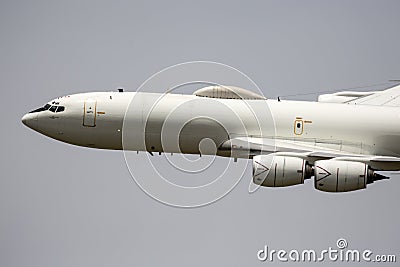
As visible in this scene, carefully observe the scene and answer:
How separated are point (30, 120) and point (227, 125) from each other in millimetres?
14243

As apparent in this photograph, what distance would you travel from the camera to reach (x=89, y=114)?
71.1 metres

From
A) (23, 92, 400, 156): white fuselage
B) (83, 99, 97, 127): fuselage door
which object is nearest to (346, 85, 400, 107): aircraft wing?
(23, 92, 400, 156): white fuselage

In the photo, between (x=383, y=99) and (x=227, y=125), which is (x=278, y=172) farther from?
(x=383, y=99)

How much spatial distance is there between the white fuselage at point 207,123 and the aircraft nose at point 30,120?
6.39 ft

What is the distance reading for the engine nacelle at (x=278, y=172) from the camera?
66625 millimetres

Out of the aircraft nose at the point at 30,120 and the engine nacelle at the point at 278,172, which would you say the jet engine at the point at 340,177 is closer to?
the engine nacelle at the point at 278,172

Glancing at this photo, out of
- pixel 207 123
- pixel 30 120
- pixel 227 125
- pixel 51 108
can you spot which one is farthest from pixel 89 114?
pixel 227 125

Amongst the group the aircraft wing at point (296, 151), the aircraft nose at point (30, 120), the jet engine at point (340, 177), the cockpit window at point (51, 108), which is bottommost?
the jet engine at point (340, 177)

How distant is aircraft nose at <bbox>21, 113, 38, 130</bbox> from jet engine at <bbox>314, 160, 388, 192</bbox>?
66.6ft

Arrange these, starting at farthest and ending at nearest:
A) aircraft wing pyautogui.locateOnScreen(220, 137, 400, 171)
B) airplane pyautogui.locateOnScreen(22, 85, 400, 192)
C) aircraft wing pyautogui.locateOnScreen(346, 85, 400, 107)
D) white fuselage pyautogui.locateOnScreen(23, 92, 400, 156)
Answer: aircraft wing pyautogui.locateOnScreen(346, 85, 400, 107) → white fuselage pyautogui.locateOnScreen(23, 92, 400, 156) → airplane pyautogui.locateOnScreen(22, 85, 400, 192) → aircraft wing pyautogui.locateOnScreen(220, 137, 400, 171)

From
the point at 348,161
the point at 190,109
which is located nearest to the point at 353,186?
the point at 348,161

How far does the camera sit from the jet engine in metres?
66.6

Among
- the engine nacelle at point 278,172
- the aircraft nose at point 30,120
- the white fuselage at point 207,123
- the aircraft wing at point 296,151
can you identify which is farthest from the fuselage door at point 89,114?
the engine nacelle at point 278,172

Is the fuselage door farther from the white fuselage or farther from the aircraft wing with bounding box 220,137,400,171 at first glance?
the aircraft wing with bounding box 220,137,400,171
